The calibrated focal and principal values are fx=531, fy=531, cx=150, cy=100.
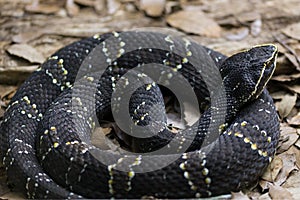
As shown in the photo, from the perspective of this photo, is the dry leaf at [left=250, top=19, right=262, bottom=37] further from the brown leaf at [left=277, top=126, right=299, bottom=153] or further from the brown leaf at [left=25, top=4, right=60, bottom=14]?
the brown leaf at [left=25, top=4, right=60, bottom=14]

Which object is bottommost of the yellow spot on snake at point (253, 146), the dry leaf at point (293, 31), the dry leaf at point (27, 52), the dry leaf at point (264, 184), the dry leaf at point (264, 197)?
the dry leaf at point (264, 197)

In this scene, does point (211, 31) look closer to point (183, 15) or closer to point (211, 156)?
point (183, 15)

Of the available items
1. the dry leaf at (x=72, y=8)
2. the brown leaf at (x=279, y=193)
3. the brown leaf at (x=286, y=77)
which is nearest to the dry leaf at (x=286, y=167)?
the brown leaf at (x=279, y=193)

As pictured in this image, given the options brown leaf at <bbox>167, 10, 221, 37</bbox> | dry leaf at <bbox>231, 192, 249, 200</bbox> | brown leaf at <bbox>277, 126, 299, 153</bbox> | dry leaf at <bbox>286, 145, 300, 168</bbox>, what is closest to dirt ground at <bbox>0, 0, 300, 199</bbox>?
brown leaf at <bbox>167, 10, 221, 37</bbox>

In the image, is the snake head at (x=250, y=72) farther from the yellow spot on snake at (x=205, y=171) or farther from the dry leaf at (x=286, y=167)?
the yellow spot on snake at (x=205, y=171)

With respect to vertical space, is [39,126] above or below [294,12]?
below

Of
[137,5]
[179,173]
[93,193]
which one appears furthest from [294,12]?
[93,193]

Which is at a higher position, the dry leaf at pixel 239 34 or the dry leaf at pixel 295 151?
the dry leaf at pixel 239 34

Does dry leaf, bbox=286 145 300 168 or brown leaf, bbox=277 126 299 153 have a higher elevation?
brown leaf, bbox=277 126 299 153
